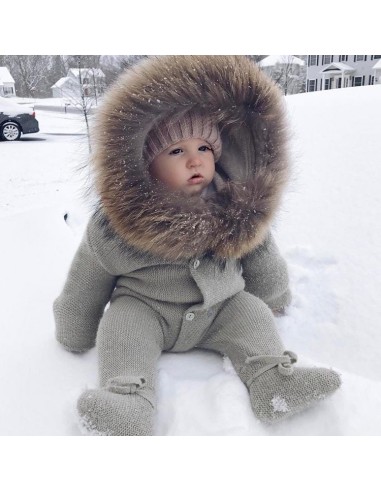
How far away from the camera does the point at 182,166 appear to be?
0.81m

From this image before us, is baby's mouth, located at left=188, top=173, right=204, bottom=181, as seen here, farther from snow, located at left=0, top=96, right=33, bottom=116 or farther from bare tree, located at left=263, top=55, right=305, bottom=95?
snow, located at left=0, top=96, right=33, bottom=116

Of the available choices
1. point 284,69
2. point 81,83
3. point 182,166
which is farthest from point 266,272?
point 81,83

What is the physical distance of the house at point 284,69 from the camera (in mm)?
871

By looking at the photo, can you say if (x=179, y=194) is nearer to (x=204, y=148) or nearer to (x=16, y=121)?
(x=204, y=148)

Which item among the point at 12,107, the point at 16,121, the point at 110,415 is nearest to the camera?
the point at 110,415

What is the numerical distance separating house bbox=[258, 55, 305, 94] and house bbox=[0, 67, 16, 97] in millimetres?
480

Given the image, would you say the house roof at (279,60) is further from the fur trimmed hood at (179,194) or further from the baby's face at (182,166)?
the baby's face at (182,166)

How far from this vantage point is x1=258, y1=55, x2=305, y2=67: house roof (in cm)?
87

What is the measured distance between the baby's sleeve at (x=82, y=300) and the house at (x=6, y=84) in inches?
13.5

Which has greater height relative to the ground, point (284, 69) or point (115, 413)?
point (284, 69)

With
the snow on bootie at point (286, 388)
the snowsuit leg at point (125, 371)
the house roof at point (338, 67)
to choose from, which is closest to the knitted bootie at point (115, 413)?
the snowsuit leg at point (125, 371)

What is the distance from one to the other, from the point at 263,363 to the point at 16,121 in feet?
2.83
